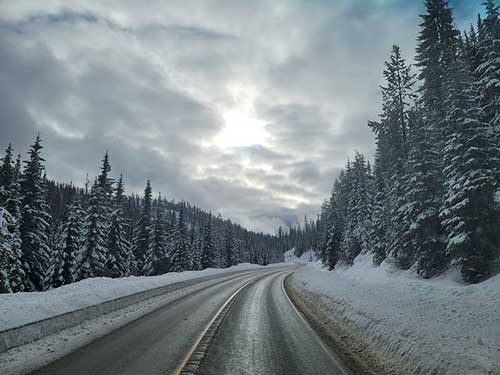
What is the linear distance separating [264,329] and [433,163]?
17810 mm

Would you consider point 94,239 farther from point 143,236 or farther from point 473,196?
point 473,196

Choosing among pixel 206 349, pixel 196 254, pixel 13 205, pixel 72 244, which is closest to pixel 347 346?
pixel 206 349

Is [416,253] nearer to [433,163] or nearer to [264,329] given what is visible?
[433,163]

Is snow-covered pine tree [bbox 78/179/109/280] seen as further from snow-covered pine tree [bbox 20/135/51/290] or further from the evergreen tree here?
the evergreen tree

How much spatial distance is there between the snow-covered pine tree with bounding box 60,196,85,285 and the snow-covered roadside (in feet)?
99.1

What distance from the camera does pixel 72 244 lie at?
1519 inches

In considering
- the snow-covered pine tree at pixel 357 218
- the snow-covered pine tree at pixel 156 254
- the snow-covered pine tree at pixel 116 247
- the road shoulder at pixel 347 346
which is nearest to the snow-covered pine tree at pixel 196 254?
the snow-covered pine tree at pixel 156 254

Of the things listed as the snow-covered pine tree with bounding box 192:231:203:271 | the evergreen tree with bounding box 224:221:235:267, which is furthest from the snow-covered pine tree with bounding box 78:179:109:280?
the evergreen tree with bounding box 224:221:235:267

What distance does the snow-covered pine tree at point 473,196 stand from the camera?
56.9ft

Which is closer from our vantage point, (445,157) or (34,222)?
(445,157)

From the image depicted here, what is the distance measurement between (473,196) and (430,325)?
11.2 meters

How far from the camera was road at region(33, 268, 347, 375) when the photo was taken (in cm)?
773

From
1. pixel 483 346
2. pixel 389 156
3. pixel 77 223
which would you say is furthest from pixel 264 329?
pixel 77 223

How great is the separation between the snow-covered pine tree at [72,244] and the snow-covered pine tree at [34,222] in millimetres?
2640
